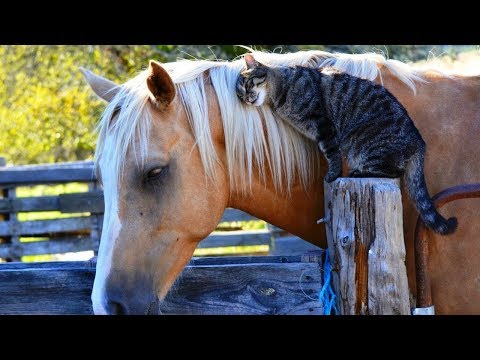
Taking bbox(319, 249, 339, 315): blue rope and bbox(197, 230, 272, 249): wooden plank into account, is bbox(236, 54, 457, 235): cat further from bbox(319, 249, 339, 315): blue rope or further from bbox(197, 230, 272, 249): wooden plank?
bbox(197, 230, 272, 249): wooden plank

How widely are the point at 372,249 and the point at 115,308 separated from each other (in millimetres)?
1028

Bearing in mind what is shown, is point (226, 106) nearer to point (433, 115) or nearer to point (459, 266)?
point (433, 115)

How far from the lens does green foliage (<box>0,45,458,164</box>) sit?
14.8 metres

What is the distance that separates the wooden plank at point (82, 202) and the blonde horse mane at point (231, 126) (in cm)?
701

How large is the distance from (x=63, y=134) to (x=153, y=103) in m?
12.8

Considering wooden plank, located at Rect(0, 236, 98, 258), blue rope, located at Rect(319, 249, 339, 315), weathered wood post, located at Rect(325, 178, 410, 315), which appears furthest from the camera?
wooden plank, located at Rect(0, 236, 98, 258)

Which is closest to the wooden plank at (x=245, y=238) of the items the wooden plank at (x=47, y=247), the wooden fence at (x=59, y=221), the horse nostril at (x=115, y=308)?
the wooden fence at (x=59, y=221)

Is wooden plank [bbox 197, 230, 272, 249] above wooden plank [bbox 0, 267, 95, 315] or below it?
below

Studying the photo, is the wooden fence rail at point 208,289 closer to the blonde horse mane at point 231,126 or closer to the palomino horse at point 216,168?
the palomino horse at point 216,168

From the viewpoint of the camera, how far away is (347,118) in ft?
10.5

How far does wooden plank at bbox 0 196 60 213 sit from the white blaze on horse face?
759 cm

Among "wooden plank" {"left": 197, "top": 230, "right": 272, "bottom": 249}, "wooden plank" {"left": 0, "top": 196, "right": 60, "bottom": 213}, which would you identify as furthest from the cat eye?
"wooden plank" {"left": 0, "top": 196, "right": 60, "bottom": 213}

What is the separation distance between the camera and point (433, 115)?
3.15 m

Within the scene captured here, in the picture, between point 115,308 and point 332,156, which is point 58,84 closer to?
point 332,156
